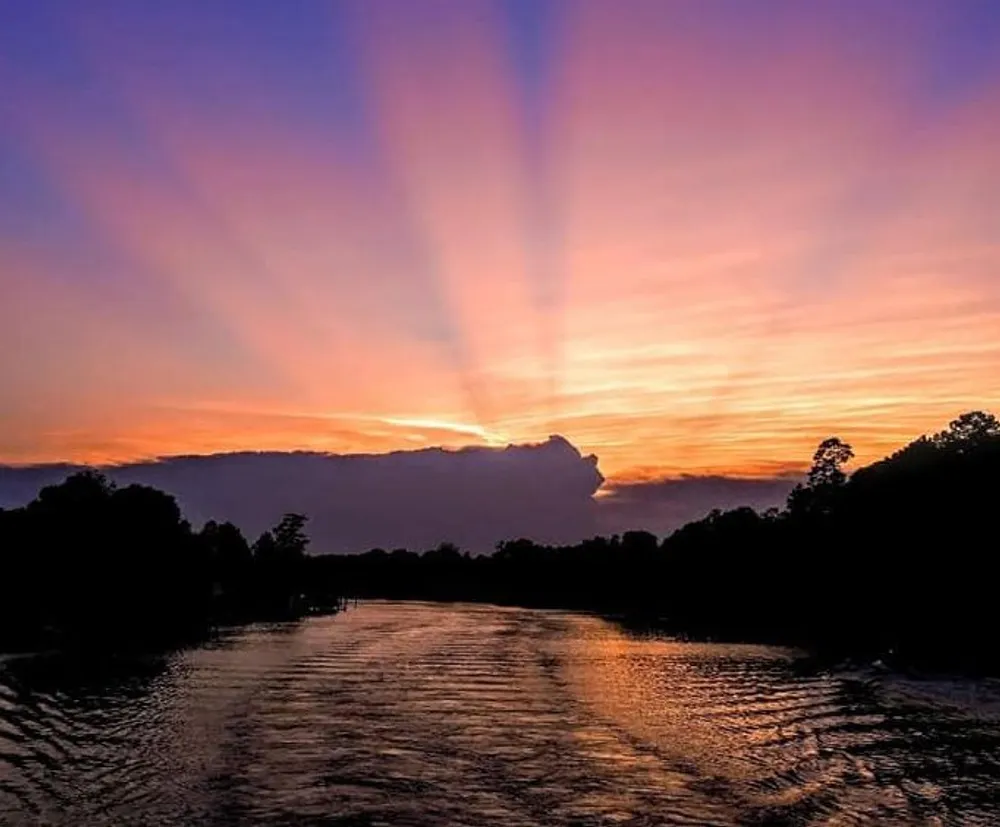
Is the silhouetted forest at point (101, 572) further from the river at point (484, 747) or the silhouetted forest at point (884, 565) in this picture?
the silhouetted forest at point (884, 565)

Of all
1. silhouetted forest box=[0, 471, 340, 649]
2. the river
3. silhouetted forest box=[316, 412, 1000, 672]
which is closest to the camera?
the river

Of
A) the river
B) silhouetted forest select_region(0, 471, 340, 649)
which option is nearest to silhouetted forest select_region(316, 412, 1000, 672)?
the river

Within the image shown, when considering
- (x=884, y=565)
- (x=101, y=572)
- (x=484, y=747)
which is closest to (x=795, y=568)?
(x=884, y=565)

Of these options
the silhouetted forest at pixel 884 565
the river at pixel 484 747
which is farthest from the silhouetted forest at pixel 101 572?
the silhouetted forest at pixel 884 565

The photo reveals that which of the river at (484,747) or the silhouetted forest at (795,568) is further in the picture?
the silhouetted forest at (795,568)

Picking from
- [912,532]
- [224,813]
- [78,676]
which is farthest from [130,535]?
[224,813]

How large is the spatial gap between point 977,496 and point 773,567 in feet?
147

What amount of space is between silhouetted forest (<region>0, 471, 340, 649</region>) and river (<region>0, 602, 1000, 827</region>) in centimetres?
2380

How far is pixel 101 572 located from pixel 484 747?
69861 mm

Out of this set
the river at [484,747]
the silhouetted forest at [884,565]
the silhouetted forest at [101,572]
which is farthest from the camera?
the silhouetted forest at [101,572]

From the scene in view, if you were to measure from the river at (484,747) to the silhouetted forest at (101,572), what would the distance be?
23.8 metres

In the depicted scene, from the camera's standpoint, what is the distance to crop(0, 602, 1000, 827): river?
2198 cm

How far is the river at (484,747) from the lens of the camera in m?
22.0

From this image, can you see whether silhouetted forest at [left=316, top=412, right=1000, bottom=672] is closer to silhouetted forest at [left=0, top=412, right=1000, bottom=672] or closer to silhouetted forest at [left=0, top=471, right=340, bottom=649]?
silhouetted forest at [left=0, top=412, right=1000, bottom=672]
